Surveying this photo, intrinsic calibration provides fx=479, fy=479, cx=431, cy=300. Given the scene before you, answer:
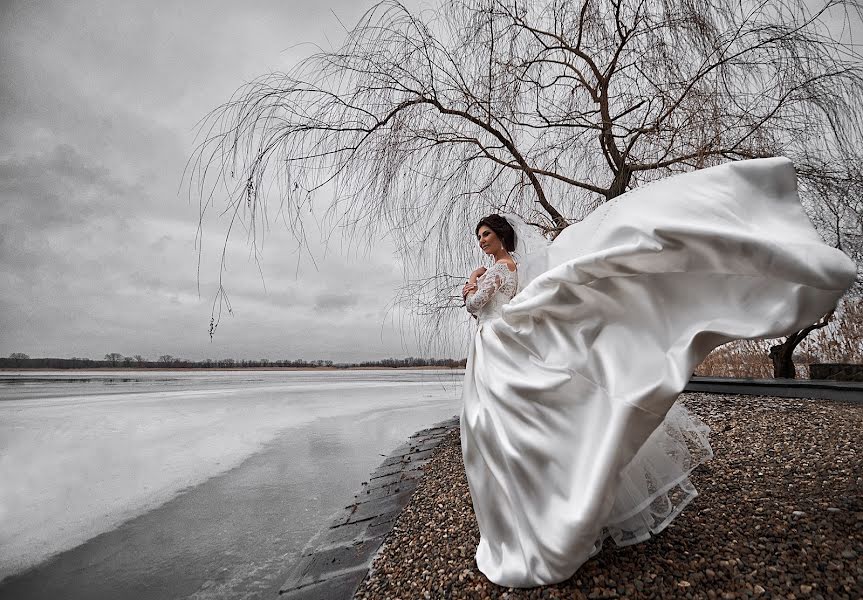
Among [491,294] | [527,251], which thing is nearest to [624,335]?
[491,294]

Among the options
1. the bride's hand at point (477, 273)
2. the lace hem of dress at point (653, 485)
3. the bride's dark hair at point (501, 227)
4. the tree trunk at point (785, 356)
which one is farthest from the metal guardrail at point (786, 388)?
the bride's hand at point (477, 273)

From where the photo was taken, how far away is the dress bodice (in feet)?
9.17

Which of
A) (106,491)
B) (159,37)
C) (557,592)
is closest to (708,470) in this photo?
(557,592)

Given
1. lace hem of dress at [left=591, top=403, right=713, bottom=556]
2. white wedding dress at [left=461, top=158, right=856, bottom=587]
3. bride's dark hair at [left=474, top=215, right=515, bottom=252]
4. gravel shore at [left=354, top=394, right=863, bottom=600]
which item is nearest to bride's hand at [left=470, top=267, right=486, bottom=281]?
bride's dark hair at [left=474, top=215, right=515, bottom=252]

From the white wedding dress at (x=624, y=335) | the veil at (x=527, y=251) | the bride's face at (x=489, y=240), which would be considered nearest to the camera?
the white wedding dress at (x=624, y=335)

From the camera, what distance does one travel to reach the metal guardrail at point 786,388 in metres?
5.16

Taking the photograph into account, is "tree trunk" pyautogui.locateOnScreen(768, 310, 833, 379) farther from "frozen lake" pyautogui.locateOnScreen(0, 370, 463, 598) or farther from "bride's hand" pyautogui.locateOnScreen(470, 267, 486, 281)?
"bride's hand" pyautogui.locateOnScreen(470, 267, 486, 281)

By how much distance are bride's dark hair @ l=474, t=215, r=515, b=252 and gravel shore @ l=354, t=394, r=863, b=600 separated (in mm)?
1777

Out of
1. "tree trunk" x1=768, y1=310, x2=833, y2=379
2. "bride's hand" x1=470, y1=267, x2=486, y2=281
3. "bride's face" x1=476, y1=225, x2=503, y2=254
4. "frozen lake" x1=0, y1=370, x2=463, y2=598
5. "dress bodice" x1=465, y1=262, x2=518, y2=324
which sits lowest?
"frozen lake" x1=0, y1=370, x2=463, y2=598

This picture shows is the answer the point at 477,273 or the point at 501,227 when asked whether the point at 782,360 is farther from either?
the point at 477,273

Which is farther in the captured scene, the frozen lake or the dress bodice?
the frozen lake

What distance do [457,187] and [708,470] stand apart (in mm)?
2984

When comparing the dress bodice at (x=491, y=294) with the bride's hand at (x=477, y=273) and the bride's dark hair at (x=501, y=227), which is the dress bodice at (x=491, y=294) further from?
the bride's dark hair at (x=501, y=227)

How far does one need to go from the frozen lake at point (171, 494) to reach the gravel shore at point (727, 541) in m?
1.00
